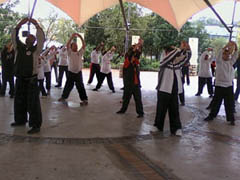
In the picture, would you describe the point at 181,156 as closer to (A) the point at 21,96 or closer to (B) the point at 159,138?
(B) the point at 159,138

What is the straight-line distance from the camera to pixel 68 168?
4094 millimetres

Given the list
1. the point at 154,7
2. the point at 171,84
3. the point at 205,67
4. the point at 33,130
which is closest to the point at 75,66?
the point at 33,130

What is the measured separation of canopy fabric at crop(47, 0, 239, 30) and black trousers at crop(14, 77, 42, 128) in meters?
7.79

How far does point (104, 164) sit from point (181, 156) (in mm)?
1313

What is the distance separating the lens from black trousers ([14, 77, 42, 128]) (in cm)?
559

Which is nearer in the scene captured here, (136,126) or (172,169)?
(172,169)

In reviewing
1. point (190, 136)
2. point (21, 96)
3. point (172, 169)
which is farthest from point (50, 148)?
point (190, 136)

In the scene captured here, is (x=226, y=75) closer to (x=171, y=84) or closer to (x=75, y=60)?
(x=171, y=84)

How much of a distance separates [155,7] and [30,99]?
8681 mm

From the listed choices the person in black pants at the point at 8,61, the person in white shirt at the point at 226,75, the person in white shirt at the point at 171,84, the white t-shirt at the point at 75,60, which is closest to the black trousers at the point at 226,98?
the person in white shirt at the point at 226,75

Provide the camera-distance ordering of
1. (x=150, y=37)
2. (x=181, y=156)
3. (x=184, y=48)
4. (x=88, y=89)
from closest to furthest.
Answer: (x=181, y=156)
(x=184, y=48)
(x=88, y=89)
(x=150, y=37)

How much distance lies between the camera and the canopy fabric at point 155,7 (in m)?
12.3

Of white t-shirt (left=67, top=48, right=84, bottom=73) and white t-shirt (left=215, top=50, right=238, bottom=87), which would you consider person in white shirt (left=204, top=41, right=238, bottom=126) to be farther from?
white t-shirt (left=67, top=48, right=84, bottom=73)

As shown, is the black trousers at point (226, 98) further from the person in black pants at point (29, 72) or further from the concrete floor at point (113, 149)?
the person in black pants at point (29, 72)
